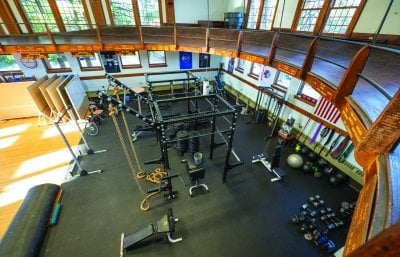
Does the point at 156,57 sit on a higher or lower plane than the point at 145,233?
higher

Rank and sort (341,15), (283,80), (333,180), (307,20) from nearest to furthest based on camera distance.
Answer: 1. (333,180)
2. (341,15)
3. (307,20)
4. (283,80)

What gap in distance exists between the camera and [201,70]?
12.8 meters

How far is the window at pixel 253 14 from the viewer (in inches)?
367

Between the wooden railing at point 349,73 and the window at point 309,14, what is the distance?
1.79 feet

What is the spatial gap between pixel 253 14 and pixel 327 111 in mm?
6581

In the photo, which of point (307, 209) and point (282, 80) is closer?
point (307, 209)

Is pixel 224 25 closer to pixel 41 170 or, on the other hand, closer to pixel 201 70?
pixel 201 70

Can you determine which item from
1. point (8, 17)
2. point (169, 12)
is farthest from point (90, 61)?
point (169, 12)

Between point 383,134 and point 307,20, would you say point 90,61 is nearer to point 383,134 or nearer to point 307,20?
point 307,20

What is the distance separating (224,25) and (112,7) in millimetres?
6523

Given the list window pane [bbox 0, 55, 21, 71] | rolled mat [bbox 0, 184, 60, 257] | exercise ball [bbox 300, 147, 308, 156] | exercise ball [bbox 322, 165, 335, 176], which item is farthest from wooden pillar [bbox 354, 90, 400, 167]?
window pane [bbox 0, 55, 21, 71]

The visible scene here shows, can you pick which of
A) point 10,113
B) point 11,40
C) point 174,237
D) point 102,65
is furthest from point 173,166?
point 11,40

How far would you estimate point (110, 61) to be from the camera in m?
10.7

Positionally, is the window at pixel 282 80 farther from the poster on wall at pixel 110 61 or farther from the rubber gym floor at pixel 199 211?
the poster on wall at pixel 110 61
